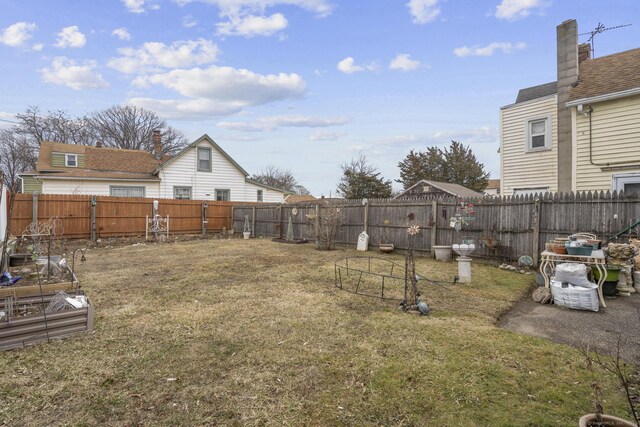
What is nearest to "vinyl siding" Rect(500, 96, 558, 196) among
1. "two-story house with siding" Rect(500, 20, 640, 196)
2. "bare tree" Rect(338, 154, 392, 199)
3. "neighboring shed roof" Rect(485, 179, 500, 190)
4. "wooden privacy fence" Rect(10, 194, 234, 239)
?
"two-story house with siding" Rect(500, 20, 640, 196)

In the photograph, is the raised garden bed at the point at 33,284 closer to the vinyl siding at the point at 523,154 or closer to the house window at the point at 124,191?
the house window at the point at 124,191

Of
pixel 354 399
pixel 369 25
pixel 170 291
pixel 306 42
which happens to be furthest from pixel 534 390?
pixel 306 42

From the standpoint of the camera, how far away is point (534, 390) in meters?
2.53

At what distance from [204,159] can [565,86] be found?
59.1ft

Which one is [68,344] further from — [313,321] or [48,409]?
[313,321]

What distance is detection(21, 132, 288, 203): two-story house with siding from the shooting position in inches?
688

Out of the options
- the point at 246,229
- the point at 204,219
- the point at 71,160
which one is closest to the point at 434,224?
the point at 246,229

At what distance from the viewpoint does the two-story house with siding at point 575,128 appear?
862 centimetres

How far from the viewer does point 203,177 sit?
2031 cm

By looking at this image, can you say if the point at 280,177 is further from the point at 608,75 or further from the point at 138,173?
the point at 608,75

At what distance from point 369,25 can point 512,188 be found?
7.36 meters

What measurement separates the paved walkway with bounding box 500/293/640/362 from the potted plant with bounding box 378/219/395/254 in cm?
537

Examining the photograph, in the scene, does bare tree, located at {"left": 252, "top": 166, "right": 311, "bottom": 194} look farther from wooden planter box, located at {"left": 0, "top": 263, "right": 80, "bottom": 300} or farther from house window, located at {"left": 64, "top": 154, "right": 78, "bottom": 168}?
wooden planter box, located at {"left": 0, "top": 263, "right": 80, "bottom": 300}

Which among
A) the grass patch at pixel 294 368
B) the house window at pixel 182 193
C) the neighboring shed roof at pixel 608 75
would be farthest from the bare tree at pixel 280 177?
the grass patch at pixel 294 368
